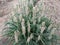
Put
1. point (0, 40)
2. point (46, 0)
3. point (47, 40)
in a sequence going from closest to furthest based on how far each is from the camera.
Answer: point (47, 40) < point (0, 40) < point (46, 0)

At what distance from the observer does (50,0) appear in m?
5.58

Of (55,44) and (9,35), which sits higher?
(9,35)

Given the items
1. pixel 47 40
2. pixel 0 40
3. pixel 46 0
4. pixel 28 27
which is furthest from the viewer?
pixel 46 0

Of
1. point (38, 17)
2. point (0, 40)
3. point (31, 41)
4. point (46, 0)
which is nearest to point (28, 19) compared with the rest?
point (38, 17)

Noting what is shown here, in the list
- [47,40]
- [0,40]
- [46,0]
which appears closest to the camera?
[47,40]

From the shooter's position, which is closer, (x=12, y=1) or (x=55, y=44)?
(x=55, y=44)

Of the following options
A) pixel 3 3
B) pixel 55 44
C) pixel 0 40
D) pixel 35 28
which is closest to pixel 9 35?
pixel 0 40

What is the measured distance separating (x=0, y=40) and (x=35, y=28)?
79cm

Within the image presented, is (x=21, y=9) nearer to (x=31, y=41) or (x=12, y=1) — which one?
(x=31, y=41)

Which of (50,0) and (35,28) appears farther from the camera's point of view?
(50,0)

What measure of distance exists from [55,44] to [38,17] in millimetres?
641

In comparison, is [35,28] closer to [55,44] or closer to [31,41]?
[31,41]

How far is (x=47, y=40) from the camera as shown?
363 centimetres

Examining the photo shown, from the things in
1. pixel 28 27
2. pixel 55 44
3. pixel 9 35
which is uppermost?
pixel 28 27
